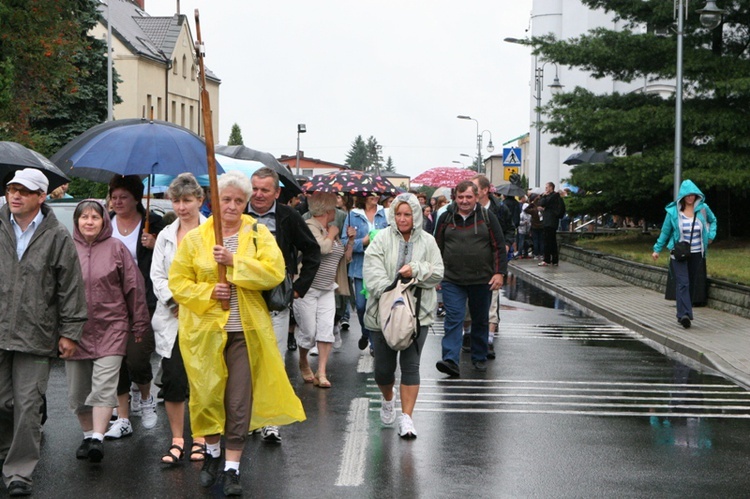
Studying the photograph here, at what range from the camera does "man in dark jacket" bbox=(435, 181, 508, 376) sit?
1052 cm

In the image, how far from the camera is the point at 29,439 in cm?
648

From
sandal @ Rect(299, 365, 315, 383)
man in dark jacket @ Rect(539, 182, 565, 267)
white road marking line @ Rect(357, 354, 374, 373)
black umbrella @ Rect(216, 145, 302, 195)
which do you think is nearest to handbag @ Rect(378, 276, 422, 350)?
black umbrella @ Rect(216, 145, 302, 195)

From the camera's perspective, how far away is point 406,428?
7930mm

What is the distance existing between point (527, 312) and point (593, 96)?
1115cm

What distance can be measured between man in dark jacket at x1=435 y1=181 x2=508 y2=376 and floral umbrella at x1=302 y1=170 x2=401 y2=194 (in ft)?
5.02

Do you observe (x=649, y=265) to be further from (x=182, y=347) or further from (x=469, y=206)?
(x=182, y=347)

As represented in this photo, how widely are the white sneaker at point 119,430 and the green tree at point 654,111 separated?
18.5m

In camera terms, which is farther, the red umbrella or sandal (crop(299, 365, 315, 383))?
the red umbrella

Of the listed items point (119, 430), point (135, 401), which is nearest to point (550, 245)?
point (135, 401)

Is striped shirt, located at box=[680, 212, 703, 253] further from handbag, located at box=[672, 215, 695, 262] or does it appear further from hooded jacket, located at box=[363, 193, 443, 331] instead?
hooded jacket, located at box=[363, 193, 443, 331]

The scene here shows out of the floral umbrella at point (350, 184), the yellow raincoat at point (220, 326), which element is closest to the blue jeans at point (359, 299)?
the floral umbrella at point (350, 184)

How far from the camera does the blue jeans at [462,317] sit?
10445mm

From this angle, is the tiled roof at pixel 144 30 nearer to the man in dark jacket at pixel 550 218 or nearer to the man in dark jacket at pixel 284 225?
the man in dark jacket at pixel 550 218

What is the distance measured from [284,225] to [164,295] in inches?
49.2
